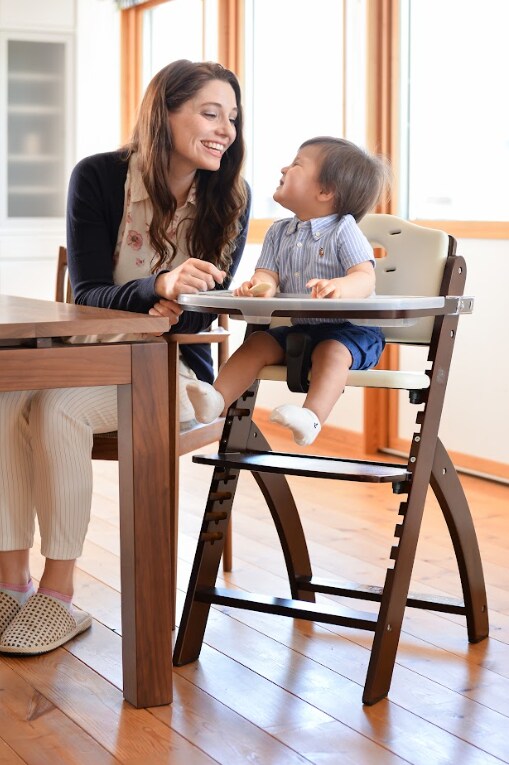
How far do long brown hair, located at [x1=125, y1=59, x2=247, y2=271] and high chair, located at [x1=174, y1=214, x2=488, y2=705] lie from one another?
0.33m

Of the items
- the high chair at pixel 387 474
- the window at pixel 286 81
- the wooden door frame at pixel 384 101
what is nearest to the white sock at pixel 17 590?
the high chair at pixel 387 474

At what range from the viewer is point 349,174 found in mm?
2146

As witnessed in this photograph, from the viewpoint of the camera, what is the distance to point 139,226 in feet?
7.69

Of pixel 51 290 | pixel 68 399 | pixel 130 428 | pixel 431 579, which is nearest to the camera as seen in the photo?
pixel 130 428

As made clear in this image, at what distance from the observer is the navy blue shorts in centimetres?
202

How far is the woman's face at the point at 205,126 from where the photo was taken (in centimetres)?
227

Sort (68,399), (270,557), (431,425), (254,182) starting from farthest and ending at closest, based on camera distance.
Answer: (254,182), (270,557), (68,399), (431,425)

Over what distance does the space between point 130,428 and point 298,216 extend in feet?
2.11

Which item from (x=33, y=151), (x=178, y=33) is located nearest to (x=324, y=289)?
(x=178, y=33)

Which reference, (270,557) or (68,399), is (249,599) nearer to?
(68,399)

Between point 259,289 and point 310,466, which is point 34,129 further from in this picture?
point 310,466

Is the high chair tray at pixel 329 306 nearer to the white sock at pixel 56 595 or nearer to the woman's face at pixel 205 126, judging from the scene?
the woman's face at pixel 205 126

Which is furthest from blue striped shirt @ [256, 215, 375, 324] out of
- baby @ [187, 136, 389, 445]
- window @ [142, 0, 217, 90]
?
window @ [142, 0, 217, 90]

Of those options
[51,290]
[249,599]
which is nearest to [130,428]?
[249,599]
